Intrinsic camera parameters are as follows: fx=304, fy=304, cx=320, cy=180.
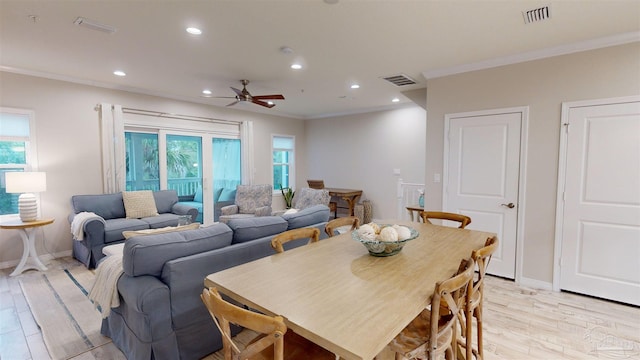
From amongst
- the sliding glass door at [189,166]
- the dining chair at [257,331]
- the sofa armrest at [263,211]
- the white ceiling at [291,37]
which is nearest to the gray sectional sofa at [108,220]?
the sliding glass door at [189,166]

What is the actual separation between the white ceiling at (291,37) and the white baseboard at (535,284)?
250 centimetres

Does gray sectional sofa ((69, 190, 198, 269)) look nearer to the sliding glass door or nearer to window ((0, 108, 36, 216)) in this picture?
the sliding glass door

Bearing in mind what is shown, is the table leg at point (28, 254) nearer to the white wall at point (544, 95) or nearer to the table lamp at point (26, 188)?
the table lamp at point (26, 188)

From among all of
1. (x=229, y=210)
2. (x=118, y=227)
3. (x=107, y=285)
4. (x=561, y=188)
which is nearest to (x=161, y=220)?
(x=118, y=227)

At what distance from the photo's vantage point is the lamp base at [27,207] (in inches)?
149

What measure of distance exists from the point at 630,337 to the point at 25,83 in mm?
7163

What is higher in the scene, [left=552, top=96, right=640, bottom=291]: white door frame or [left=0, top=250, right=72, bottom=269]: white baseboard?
[left=552, top=96, right=640, bottom=291]: white door frame

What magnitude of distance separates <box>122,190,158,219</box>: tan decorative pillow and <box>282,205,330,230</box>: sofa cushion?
2897 mm

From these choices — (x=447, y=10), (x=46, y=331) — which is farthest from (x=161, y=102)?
(x=447, y=10)

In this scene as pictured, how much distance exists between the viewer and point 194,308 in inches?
82.6

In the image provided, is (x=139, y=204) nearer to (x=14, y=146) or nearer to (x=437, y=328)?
(x=14, y=146)

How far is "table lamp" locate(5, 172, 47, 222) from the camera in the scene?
3.66 metres

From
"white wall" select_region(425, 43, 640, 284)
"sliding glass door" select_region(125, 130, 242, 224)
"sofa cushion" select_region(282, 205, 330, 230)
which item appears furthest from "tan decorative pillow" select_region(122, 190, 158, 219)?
"white wall" select_region(425, 43, 640, 284)

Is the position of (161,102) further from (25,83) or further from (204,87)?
(25,83)
